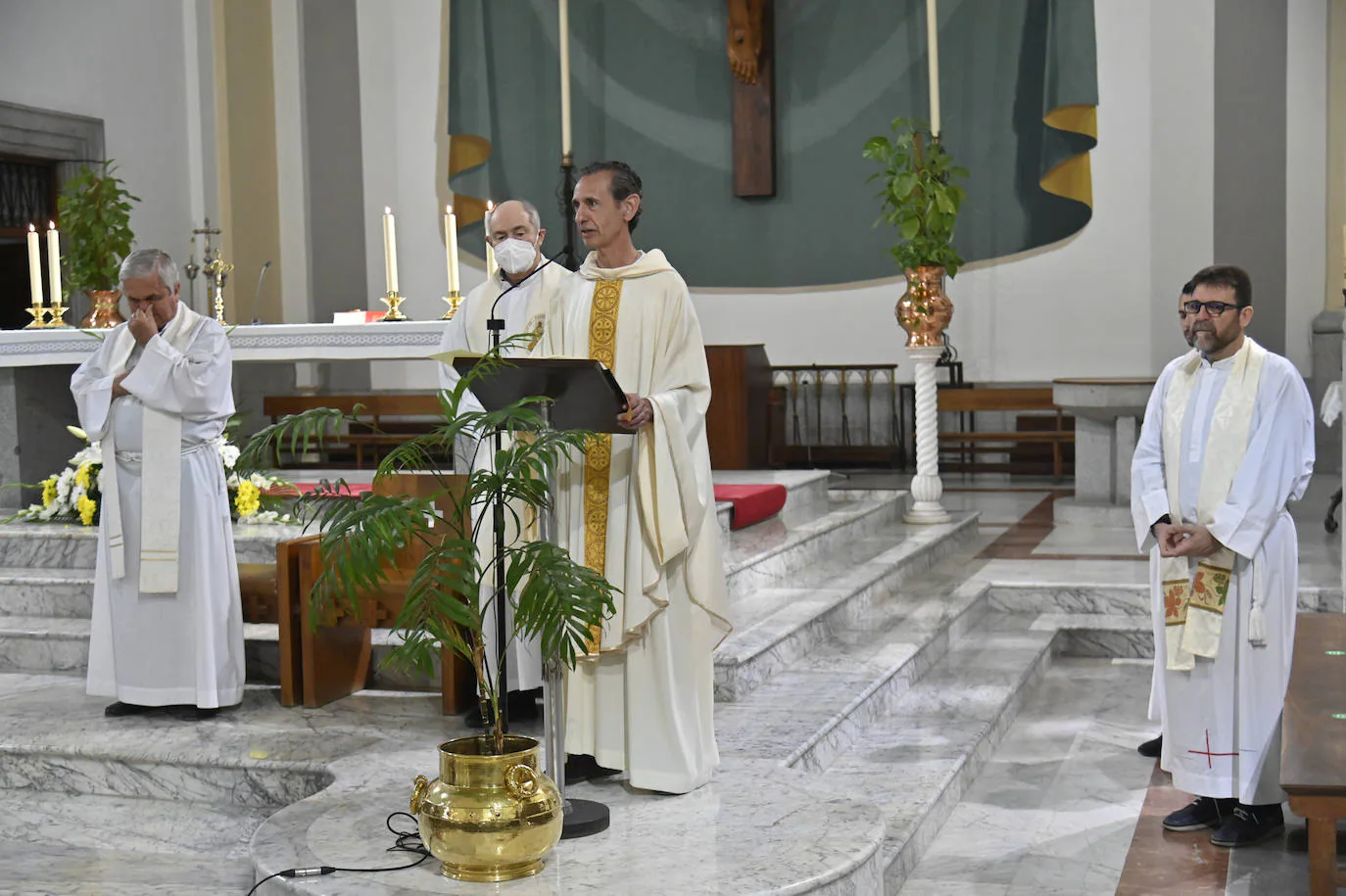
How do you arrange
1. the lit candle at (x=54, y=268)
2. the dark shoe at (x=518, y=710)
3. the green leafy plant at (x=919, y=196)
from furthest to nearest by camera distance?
the green leafy plant at (x=919, y=196), the lit candle at (x=54, y=268), the dark shoe at (x=518, y=710)

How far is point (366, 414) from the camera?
35.4 ft

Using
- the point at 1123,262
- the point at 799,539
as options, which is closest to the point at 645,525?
the point at 799,539

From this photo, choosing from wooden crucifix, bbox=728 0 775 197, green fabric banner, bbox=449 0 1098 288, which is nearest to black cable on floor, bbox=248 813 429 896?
green fabric banner, bbox=449 0 1098 288

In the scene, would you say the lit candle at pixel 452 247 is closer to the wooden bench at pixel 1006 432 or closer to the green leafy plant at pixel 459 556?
the green leafy plant at pixel 459 556

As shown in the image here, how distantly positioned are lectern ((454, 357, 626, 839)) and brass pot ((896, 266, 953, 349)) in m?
5.03

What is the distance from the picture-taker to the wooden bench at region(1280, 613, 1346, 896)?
305cm

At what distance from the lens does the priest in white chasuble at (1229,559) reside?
13.4ft

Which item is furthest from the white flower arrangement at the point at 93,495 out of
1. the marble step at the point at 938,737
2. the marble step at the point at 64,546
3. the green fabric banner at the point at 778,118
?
the green fabric banner at the point at 778,118

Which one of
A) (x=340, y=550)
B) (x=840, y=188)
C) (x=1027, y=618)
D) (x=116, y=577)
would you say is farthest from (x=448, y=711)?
(x=840, y=188)

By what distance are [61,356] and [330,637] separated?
261 centimetres

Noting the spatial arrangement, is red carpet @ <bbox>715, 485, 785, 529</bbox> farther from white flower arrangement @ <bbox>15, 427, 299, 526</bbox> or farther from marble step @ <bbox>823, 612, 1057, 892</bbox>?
white flower arrangement @ <bbox>15, 427, 299, 526</bbox>

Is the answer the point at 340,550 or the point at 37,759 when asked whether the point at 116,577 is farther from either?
the point at 340,550

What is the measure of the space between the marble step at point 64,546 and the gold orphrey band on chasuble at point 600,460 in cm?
273

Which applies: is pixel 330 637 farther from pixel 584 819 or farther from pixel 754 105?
pixel 754 105
